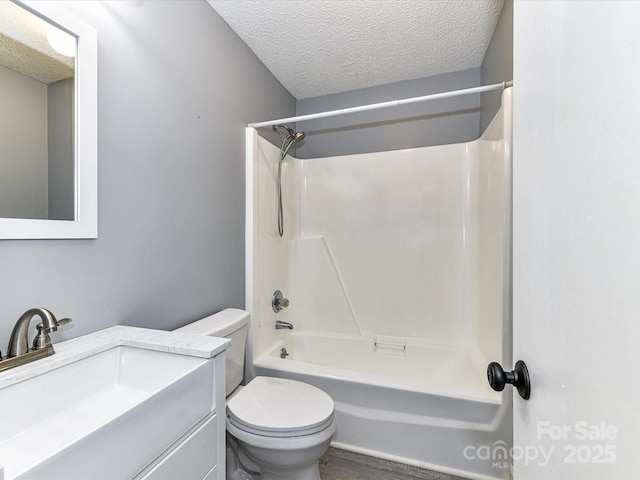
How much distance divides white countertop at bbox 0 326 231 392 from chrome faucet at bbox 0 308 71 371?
2 centimetres

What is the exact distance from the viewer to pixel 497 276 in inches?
65.5

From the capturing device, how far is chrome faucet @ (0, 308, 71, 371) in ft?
2.52

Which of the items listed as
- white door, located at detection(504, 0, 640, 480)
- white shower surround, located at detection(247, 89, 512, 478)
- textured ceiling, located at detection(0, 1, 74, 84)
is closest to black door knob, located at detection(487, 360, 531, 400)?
white door, located at detection(504, 0, 640, 480)

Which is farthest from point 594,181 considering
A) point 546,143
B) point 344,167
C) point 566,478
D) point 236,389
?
point 344,167

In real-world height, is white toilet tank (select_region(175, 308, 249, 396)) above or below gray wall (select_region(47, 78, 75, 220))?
below

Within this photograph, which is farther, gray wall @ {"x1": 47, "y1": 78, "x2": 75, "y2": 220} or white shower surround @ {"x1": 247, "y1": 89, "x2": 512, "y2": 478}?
white shower surround @ {"x1": 247, "y1": 89, "x2": 512, "y2": 478}

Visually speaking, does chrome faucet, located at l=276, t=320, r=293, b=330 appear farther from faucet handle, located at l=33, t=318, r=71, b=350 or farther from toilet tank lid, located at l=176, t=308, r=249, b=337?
faucet handle, located at l=33, t=318, r=71, b=350

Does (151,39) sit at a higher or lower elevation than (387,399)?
higher

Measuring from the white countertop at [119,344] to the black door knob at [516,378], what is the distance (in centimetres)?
75

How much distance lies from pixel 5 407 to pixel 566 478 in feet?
3.77

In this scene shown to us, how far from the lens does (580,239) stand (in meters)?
0.44

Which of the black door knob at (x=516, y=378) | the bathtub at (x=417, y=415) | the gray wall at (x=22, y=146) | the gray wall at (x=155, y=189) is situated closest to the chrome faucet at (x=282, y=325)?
the bathtub at (x=417, y=415)

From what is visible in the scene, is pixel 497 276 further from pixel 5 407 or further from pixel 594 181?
pixel 5 407

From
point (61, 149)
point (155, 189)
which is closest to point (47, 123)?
point (61, 149)
